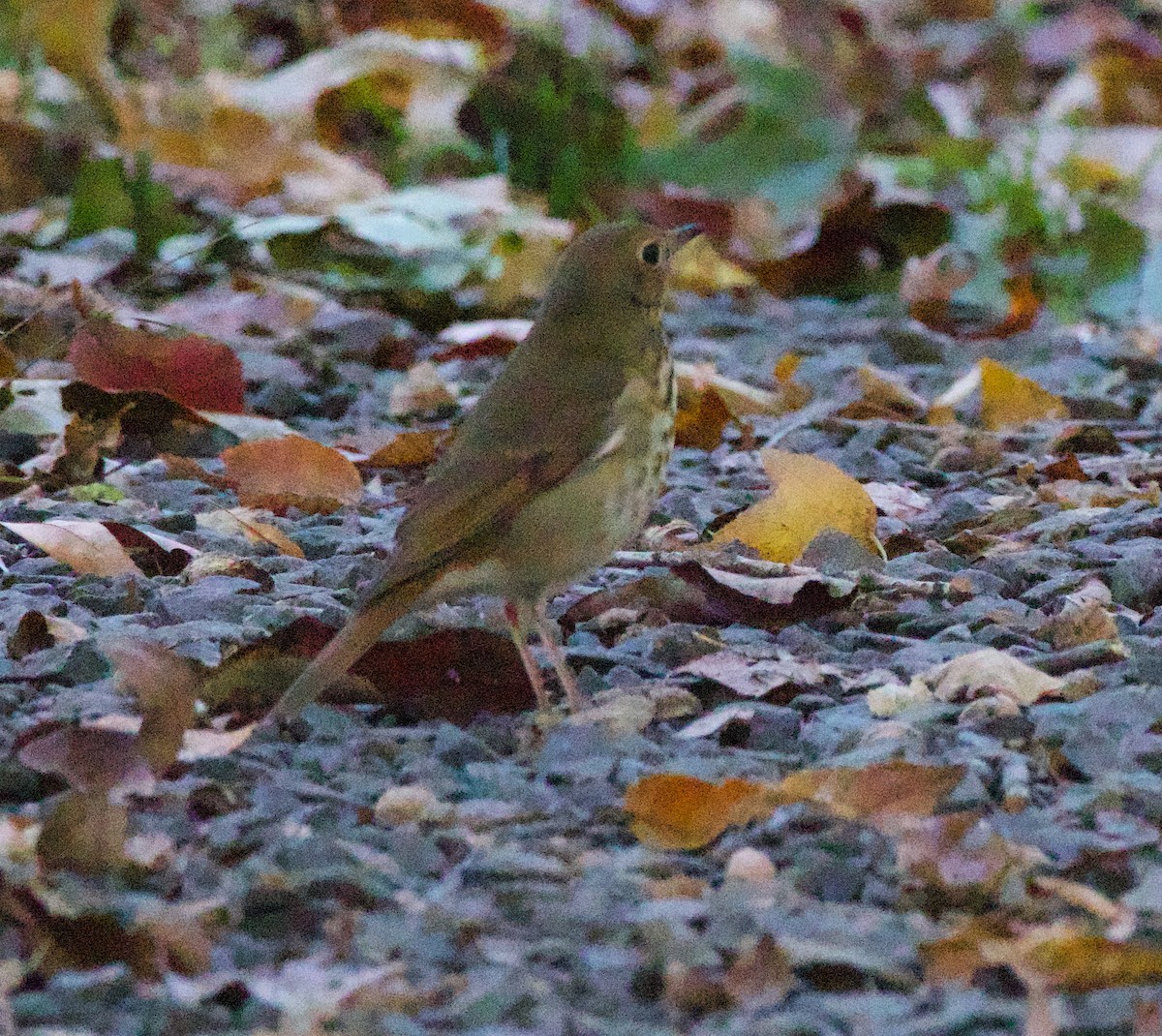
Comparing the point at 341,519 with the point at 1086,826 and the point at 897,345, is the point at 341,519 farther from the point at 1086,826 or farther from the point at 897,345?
the point at 897,345

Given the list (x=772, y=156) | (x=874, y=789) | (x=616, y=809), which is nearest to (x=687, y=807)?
(x=616, y=809)

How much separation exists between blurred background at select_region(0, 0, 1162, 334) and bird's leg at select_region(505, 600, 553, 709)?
1923mm

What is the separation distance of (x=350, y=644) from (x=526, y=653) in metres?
0.30

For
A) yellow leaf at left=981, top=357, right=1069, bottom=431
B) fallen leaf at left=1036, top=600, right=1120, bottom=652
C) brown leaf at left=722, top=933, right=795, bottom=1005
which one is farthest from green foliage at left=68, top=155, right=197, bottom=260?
brown leaf at left=722, top=933, right=795, bottom=1005

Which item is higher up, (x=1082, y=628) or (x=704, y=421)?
(x=1082, y=628)

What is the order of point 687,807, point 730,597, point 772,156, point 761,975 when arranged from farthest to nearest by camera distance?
point 772,156, point 730,597, point 687,807, point 761,975

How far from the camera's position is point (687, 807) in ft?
7.77

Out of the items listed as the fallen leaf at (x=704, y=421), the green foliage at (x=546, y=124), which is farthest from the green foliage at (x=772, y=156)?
the fallen leaf at (x=704, y=421)

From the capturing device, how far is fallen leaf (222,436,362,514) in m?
3.92

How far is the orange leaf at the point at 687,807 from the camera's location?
2359mm

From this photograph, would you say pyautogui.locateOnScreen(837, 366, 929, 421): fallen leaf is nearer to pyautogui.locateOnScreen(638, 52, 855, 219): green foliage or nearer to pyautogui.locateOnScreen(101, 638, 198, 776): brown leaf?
pyautogui.locateOnScreen(638, 52, 855, 219): green foliage

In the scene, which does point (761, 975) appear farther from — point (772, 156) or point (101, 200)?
point (772, 156)

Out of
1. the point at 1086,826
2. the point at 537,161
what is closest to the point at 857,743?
the point at 1086,826

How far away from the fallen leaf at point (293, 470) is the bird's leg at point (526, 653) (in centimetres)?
94
